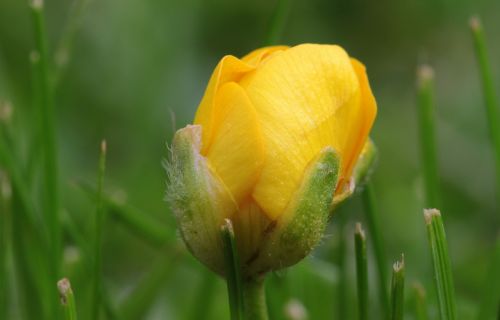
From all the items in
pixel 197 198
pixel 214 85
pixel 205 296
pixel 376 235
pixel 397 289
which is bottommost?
pixel 205 296

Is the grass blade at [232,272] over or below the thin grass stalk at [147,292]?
over

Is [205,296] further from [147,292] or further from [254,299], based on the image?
[254,299]

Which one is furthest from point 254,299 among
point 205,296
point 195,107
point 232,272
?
point 195,107

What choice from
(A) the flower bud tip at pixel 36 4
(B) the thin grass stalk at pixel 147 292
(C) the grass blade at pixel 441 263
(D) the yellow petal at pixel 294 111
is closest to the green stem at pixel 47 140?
(A) the flower bud tip at pixel 36 4

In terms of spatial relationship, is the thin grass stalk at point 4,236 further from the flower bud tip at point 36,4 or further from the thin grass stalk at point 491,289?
the thin grass stalk at point 491,289

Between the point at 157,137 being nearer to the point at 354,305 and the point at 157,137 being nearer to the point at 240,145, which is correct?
the point at 354,305

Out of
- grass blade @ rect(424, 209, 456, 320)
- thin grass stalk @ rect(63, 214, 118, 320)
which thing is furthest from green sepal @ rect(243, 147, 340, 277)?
thin grass stalk @ rect(63, 214, 118, 320)

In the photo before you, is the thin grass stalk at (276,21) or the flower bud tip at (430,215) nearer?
the flower bud tip at (430,215)
